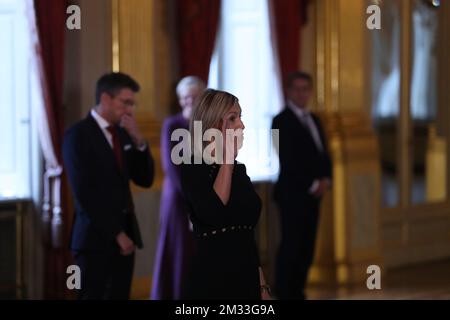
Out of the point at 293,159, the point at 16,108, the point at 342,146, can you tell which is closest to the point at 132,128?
the point at 16,108

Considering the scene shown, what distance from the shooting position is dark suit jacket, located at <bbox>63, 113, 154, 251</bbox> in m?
5.00

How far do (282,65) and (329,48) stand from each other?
0.60 m

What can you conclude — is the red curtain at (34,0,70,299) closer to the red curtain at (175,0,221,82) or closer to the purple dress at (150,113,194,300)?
the purple dress at (150,113,194,300)

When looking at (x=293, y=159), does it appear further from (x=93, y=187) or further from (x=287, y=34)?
(x=93, y=187)

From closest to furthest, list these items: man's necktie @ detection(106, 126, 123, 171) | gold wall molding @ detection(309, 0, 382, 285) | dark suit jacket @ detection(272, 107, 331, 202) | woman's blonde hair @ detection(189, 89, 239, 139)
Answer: woman's blonde hair @ detection(189, 89, 239, 139) < man's necktie @ detection(106, 126, 123, 171) < dark suit jacket @ detection(272, 107, 331, 202) < gold wall molding @ detection(309, 0, 382, 285)

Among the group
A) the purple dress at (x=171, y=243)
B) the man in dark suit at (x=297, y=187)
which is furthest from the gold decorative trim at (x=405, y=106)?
the purple dress at (x=171, y=243)

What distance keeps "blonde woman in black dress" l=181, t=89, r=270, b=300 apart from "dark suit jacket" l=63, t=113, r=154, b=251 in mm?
Answer: 1160

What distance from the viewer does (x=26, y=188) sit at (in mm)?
6418

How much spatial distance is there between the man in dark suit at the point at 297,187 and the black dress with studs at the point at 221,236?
2.82m

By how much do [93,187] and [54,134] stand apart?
1265 mm

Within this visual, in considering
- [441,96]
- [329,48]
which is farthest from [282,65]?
[441,96]

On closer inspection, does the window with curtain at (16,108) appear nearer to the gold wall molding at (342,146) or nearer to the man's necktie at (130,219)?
the man's necktie at (130,219)

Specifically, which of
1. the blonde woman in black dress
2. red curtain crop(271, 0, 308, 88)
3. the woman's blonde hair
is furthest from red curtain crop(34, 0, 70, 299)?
the woman's blonde hair

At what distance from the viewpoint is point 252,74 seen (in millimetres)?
7711
